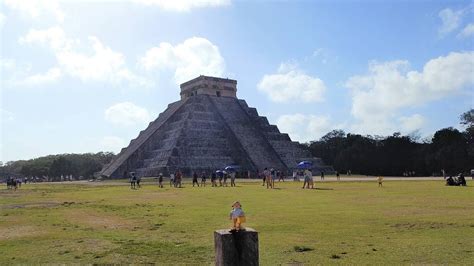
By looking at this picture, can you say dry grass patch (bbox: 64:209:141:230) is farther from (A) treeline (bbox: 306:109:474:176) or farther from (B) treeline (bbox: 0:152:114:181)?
(B) treeline (bbox: 0:152:114:181)

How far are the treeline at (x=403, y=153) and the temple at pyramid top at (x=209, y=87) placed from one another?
20406mm

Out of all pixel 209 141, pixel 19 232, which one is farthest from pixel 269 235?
pixel 209 141

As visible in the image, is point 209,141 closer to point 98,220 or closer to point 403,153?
point 403,153

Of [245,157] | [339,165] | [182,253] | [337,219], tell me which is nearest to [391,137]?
[339,165]

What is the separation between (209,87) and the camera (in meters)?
64.6

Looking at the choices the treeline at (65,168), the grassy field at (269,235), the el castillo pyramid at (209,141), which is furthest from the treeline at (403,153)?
the grassy field at (269,235)

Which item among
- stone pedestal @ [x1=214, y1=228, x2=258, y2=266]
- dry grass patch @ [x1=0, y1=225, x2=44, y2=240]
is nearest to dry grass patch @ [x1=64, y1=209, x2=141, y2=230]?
dry grass patch @ [x1=0, y1=225, x2=44, y2=240]

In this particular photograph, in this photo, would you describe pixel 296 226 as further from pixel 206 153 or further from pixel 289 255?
pixel 206 153

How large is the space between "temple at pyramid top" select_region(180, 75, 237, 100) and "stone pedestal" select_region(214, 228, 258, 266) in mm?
60229

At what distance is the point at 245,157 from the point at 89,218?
41930mm

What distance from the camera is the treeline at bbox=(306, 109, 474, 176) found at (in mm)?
61719

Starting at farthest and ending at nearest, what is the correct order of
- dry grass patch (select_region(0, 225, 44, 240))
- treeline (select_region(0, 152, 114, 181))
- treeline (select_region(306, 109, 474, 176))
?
treeline (select_region(0, 152, 114, 181))
treeline (select_region(306, 109, 474, 176))
dry grass patch (select_region(0, 225, 44, 240))

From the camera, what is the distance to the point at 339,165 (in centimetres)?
7325

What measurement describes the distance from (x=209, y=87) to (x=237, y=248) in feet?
200
